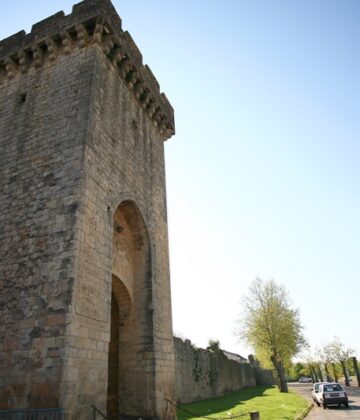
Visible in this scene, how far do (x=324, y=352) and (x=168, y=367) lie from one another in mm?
43408

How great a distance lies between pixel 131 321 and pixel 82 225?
3251mm

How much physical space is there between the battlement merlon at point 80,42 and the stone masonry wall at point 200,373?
12.8 metres

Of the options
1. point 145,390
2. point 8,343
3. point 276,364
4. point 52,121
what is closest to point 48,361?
point 8,343

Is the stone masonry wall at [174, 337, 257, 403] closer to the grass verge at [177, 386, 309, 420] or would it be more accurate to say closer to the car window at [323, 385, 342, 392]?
the grass verge at [177, 386, 309, 420]

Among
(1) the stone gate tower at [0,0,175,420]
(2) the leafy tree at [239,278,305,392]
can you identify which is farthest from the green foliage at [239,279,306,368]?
(1) the stone gate tower at [0,0,175,420]

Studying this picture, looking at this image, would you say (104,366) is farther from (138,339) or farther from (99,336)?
(138,339)

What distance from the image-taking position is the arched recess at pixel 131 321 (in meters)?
7.81

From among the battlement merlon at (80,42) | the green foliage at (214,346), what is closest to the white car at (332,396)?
the green foliage at (214,346)

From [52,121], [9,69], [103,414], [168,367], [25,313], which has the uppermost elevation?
[9,69]

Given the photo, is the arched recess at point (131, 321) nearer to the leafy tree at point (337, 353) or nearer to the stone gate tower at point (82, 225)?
the stone gate tower at point (82, 225)

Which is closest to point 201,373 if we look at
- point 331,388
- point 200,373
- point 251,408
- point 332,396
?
point 200,373

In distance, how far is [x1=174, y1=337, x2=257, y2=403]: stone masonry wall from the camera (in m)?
17.2

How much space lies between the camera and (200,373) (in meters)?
19.8

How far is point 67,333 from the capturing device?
5508 millimetres
